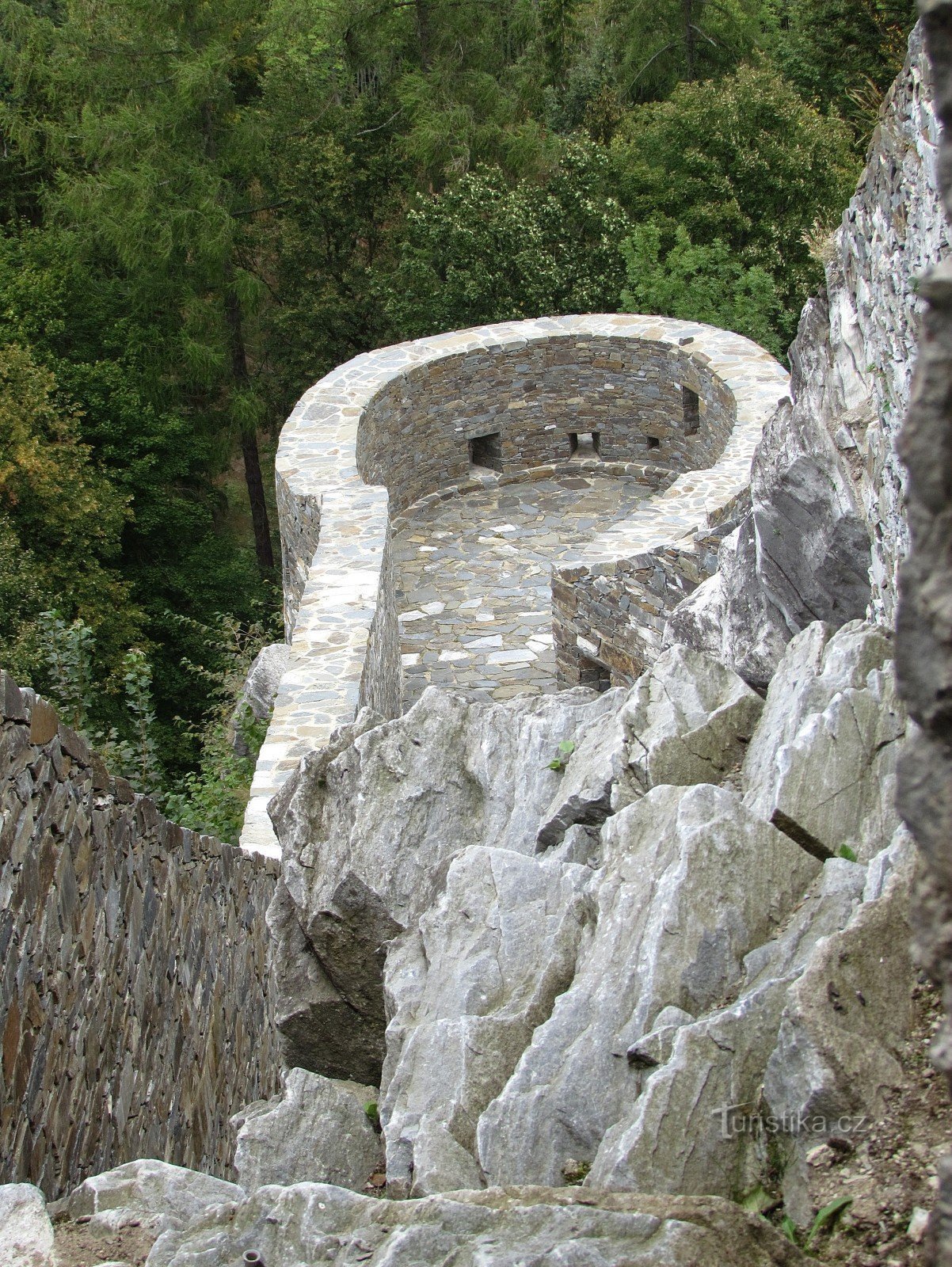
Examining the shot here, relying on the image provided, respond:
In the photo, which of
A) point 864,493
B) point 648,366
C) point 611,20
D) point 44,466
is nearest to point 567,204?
point 648,366

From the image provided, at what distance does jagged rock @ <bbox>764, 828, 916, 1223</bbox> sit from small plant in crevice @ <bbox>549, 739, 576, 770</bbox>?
6.10 feet

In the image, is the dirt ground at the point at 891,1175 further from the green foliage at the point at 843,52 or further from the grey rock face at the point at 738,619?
the green foliage at the point at 843,52

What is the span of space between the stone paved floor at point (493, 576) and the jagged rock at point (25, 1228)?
730 centimetres

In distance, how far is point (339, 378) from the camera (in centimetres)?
1294

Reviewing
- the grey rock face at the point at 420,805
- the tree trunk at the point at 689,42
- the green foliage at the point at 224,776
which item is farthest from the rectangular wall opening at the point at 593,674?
the tree trunk at the point at 689,42

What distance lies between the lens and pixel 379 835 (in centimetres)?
486

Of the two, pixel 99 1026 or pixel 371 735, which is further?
pixel 371 735

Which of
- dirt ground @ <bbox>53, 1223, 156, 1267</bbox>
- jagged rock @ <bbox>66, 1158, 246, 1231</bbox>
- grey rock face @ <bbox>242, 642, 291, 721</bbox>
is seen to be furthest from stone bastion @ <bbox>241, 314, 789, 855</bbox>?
dirt ground @ <bbox>53, 1223, 156, 1267</bbox>

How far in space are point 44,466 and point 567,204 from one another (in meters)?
8.18

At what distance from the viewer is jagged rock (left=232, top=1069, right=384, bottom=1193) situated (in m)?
3.69

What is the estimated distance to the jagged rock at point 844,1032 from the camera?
9.00 ft

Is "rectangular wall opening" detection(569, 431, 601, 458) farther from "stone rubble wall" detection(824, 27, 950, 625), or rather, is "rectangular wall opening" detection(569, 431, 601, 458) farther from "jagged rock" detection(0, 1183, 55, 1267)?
"jagged rock" detection(0, 1183, 55, 1267)

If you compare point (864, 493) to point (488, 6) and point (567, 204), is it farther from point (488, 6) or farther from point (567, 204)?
point (488, 6)

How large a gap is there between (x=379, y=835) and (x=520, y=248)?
14.9m
